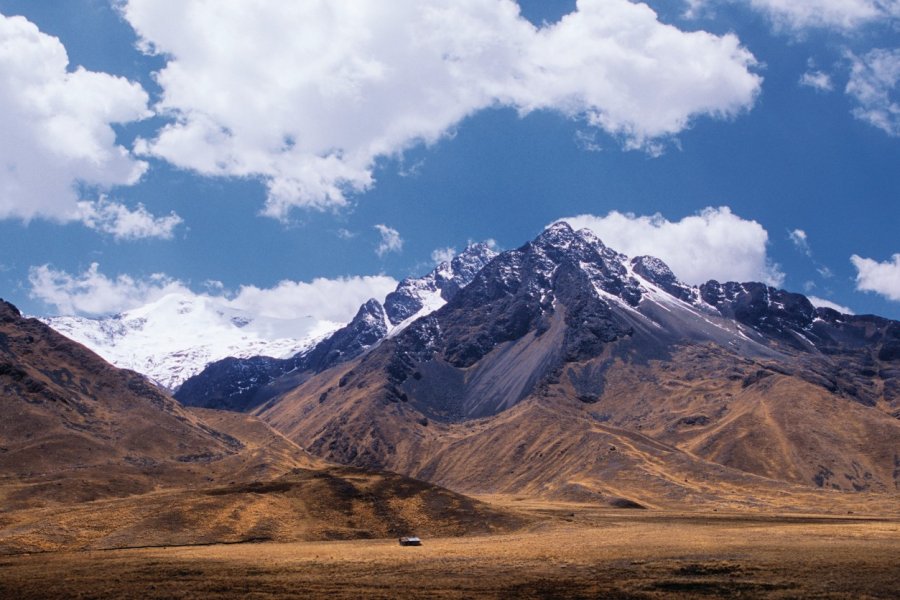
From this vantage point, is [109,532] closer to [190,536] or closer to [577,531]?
[190,536]

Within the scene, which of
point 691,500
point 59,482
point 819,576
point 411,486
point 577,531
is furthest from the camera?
point 691,500

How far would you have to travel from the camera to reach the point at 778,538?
267 ft

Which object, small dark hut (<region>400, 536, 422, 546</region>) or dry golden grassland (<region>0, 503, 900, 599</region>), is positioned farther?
small dark hut (<region>400, 536, 422, 546</region>)

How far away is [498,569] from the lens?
6328 cm

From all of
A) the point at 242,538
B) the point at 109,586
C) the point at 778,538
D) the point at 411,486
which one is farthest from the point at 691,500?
the point at 109,586

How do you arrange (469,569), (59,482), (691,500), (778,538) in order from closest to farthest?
(469,569) → (778,538) → (59,482) → (691,500)

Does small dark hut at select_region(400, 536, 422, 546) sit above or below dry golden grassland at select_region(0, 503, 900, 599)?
below

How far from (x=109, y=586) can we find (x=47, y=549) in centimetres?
3028

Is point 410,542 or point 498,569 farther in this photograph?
point 410,542

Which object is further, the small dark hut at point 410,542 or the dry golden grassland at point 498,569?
the small dark hut at point 410,542

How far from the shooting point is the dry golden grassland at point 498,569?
177 ft

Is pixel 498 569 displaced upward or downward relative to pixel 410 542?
upward

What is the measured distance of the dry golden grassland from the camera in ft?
177

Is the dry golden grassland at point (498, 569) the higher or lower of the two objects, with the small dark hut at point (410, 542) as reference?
higher
